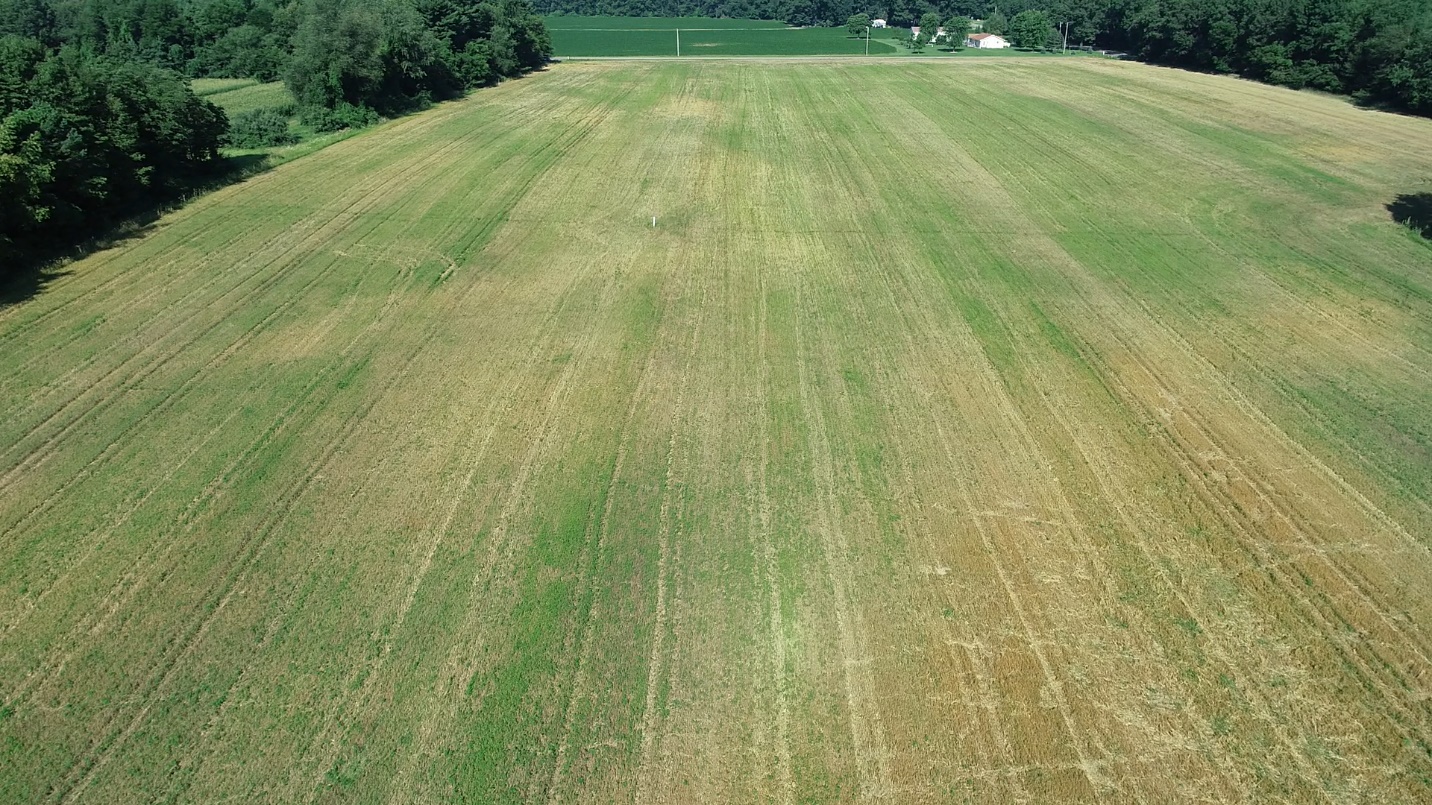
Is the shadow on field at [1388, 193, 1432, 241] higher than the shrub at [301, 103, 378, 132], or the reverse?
the shrub at [301, 103, 378, 132]

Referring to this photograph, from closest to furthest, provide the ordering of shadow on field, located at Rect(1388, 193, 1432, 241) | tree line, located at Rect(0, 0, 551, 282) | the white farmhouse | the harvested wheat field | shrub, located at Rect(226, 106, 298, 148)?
the harvested wheat field < tree line, located at Rect(0, 0, 551, 282) < shadow on field, located at Rect(1388, 193, 1432, 241) < shrub, located at Rect(226, 106, 298, 148) < the white farmhouse

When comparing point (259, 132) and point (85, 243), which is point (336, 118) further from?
point (85, 243)

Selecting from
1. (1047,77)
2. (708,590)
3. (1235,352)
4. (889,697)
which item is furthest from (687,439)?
(1047,77)

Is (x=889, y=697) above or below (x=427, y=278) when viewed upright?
below

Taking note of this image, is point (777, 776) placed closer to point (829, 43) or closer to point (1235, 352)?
point (1235, 352)

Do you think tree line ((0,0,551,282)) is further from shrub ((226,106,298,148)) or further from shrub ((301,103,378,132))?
shrub ((226,106,298,148))

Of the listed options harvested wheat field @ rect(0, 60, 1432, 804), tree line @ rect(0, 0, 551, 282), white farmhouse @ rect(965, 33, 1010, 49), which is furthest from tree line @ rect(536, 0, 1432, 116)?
tree line @ rect(0, 0, 551, 282)

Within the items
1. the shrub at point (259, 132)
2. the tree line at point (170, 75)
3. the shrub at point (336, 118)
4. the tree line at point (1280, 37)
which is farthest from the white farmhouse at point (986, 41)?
the shrub at point (259, 132)

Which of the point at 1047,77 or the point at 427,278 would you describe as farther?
Result: the point at 1047,77
